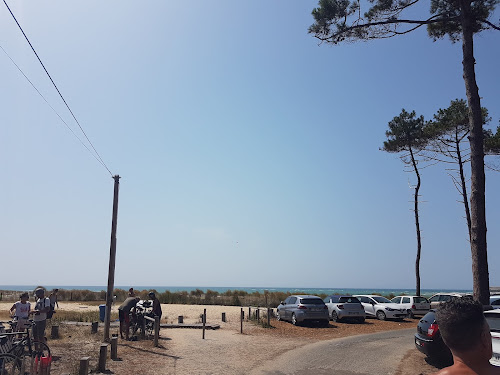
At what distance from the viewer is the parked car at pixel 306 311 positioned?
2200 cm

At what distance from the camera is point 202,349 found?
47.6ft

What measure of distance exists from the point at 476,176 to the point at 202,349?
9.56m

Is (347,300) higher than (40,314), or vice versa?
(40,314)

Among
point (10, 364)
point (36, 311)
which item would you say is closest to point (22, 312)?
point (36, 311)

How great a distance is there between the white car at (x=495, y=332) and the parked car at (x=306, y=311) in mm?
14454

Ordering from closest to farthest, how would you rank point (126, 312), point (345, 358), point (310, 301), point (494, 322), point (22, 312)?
point (494, 322)
point (22, 312)
point (345, 358)
point (126, 312)
point (310, 301)

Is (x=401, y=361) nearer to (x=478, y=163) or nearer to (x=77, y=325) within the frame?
(x=478, y=163)

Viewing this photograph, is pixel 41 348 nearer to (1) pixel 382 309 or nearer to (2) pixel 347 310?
(2) pixel 347 310

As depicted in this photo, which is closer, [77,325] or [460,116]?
[77,325]

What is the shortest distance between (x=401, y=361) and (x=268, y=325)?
9537mm

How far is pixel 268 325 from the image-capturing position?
21391 millimetres

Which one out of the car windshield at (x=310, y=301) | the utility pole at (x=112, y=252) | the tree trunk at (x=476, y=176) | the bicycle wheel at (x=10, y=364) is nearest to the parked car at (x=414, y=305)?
the car windshield at (x=310, y=301)

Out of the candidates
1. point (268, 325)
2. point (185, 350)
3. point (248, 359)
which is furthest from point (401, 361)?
point (268, 325)

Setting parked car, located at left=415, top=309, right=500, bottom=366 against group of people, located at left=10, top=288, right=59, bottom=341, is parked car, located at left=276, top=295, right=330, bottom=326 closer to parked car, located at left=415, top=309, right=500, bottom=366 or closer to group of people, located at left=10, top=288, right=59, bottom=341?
parked car, located at left=415, top=309, right=500, bottom=366
